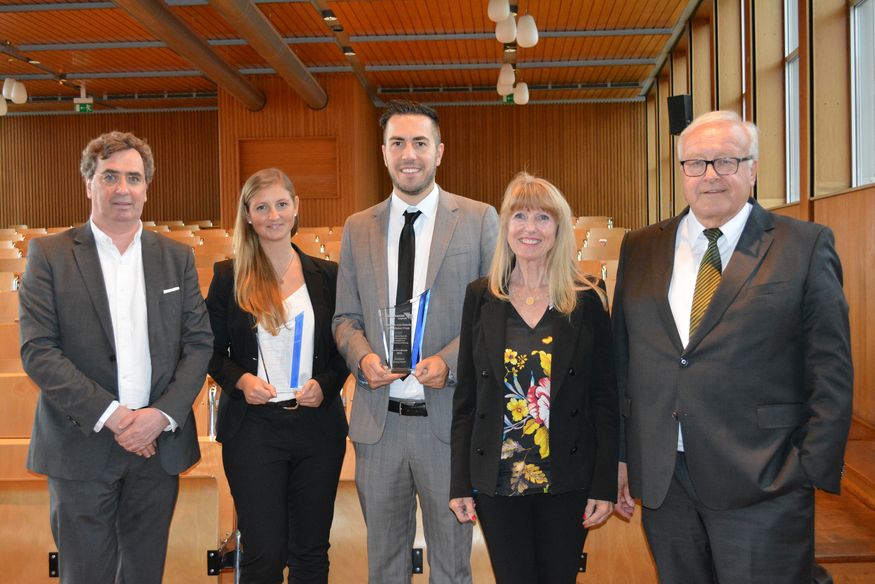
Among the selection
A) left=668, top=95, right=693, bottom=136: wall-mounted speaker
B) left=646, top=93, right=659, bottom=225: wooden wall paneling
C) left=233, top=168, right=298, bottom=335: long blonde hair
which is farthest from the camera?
left=646, top=93, right=659, bottom=225: wooden wall paneling

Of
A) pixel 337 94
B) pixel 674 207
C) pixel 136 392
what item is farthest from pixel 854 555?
pixel 337 94

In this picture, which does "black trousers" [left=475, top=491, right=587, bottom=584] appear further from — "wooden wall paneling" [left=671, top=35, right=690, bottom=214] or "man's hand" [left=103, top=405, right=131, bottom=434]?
"wooden wall paneling" [left=671, top=35, right=690, bottom=214]

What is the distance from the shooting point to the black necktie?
2393 millimetres

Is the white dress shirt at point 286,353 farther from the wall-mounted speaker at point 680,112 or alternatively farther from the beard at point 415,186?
the wall-mounted speaker at point 680,112

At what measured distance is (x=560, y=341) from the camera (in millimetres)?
1964

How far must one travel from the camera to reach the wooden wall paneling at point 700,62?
10.5 m

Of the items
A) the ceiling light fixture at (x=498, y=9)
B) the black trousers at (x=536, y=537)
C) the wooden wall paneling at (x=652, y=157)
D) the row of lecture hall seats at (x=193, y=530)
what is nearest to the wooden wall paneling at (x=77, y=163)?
the wooden wall paneling at (x=652, y=157)

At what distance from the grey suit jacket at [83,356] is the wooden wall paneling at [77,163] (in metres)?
15.7

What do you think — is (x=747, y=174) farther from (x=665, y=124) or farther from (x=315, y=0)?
(x=665, y=124)

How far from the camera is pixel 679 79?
39.6 ft

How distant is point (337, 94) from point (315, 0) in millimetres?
4119

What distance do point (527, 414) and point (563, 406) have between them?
93 millimetres

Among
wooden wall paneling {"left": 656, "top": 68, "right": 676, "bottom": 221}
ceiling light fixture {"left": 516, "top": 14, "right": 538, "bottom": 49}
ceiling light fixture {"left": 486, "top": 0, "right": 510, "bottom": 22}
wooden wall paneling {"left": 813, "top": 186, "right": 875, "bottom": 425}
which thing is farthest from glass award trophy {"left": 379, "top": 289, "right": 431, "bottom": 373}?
wooden wall paneling {"left": 656, "top": 68, "right": 676, "bottom": 221}

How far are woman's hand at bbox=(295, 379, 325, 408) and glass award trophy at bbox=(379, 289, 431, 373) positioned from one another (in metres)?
0.24
